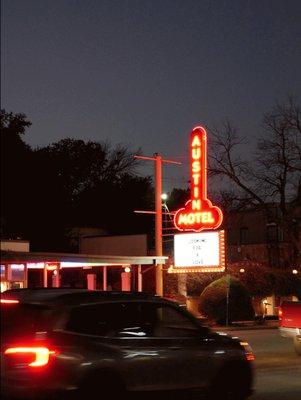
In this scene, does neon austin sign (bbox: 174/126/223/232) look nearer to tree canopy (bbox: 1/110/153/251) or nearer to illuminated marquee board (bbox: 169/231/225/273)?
Result: illuminated marquee board (bbox: 169/231/225/273)

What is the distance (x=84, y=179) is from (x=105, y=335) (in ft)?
188

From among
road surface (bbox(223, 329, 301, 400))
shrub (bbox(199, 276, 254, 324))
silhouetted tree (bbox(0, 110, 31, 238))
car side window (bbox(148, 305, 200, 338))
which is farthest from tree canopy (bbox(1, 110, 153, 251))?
car side window (bbox(148, 305, 200, 338))

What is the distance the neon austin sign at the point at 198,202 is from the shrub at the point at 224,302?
696cm

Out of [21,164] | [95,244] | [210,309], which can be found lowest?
[210,309]

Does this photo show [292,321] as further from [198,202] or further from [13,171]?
[13,171]

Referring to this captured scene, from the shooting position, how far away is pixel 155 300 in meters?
10.9

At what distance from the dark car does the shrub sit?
96.9 ft

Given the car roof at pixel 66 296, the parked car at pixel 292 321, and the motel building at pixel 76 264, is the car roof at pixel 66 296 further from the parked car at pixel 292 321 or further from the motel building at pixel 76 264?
the parked car at pixel 292 321

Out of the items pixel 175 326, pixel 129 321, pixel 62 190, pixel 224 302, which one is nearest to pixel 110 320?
pixel 129 321

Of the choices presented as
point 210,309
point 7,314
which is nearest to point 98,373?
point 7,314

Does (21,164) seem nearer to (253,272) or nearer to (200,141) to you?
(200,141)

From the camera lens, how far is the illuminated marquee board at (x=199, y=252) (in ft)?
106

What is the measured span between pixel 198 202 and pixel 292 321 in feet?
47.0

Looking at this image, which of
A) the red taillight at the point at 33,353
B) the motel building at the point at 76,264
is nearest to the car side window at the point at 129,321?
the red taillight at the point at 33,353
